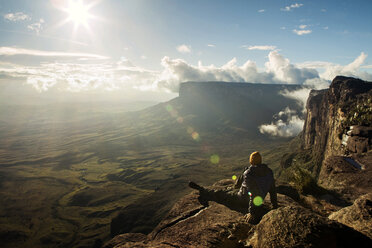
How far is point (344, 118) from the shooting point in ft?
111

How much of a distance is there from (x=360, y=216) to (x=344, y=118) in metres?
34.2

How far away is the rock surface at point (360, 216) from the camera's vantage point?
5.82 m

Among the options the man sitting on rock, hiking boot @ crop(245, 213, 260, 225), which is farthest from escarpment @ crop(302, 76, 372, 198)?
hiking boot @ crop(245, 213, 260, 225)

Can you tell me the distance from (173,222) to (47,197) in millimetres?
173994

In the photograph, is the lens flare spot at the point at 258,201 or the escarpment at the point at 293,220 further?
the lens flare spot at the point at 258,201

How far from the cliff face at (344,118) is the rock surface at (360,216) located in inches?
658

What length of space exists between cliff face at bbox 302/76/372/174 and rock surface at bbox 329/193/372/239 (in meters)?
16.7

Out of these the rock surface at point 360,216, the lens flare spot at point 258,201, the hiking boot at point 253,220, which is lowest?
the hiking boot at point 253,220

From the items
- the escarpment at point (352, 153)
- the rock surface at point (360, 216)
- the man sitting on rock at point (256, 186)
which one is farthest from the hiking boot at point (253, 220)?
the escarpment at point (352, 153)

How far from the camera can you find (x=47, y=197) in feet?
485

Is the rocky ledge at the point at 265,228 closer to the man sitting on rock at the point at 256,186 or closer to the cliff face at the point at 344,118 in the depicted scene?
the man sitting on rock at the point at 256,186

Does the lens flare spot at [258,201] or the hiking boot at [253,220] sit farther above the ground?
the lens flare spot at [258,201]

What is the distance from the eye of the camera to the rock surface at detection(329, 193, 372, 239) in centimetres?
582

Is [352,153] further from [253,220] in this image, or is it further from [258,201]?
[253,220]
